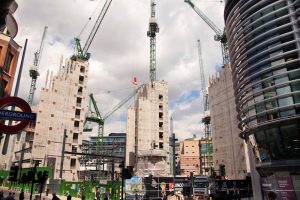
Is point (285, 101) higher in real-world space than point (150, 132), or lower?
lower

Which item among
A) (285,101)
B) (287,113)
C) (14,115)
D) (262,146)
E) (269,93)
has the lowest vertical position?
(14,115)

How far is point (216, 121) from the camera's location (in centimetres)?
8181

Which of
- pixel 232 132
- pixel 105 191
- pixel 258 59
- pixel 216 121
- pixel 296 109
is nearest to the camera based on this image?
pixel 296 109

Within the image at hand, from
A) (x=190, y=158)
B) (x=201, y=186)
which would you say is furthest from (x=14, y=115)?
(x=190, y=158)

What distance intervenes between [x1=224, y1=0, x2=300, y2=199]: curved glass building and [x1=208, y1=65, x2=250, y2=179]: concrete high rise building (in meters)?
33.8

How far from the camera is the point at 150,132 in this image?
94.0 metres

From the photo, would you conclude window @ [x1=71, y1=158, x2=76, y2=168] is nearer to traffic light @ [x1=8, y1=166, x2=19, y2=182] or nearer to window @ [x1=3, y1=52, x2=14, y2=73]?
window @ [x1=3, y1=52, x2=14, y2=73]

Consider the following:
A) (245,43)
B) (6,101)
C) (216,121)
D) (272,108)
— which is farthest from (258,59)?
(216,121)

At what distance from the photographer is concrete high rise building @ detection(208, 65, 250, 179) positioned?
2694 inches

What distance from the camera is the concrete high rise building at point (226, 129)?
224 ft

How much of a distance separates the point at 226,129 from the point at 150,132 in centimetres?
2797

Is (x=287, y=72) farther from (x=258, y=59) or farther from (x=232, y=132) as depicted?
(x=232, y=132)

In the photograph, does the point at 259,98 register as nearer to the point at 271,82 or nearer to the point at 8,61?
the point at 271,82

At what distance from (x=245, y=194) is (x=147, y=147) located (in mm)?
55557
